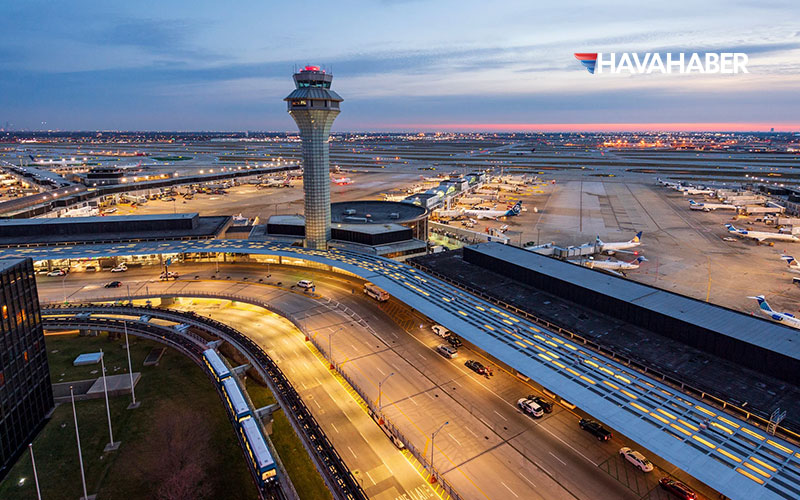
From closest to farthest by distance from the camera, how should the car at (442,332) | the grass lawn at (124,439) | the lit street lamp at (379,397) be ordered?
1. the grass lawn at (124,439)
2. the lit street lamp at (379,397)
3. the car at (442,332)

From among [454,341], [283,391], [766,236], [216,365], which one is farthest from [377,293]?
[766,236]

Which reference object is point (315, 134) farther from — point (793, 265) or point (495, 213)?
point (793, 265)

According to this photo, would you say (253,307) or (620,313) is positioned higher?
(620,313)

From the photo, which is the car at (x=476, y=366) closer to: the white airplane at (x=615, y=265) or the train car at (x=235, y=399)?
the train car at (x=235, y=399)

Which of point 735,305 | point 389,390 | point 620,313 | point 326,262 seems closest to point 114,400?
point 389,390

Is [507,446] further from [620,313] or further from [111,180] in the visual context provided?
[111,180]

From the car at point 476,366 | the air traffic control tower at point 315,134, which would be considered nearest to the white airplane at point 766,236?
the car at point 476,366

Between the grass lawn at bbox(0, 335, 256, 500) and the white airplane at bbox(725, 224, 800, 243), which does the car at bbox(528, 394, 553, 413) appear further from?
the white airplane at bbox(725, 224, 800, 243)

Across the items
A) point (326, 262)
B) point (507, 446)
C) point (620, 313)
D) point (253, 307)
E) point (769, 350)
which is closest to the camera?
point (507, 446)
